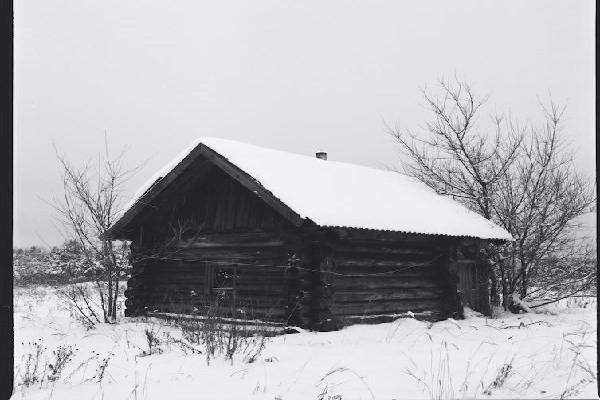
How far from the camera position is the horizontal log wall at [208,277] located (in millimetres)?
10891

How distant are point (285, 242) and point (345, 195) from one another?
2.16 m

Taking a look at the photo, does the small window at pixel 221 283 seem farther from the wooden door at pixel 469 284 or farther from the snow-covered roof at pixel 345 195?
the wooden door at pixel 469 284

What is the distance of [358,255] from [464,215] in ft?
16.9

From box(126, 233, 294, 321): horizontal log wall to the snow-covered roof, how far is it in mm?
1284

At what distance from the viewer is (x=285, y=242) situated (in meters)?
10.6

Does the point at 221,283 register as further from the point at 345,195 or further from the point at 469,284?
the point at 469,284

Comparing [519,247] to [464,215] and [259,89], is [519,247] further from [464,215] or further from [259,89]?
[259,89]

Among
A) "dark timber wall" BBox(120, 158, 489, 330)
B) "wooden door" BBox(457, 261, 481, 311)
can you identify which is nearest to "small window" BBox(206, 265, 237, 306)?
"dark timber wall" BBox(120, 158, 489, 330)

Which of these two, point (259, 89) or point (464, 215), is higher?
point (259, 89)

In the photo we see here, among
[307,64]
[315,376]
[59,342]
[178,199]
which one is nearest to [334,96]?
[307,64]

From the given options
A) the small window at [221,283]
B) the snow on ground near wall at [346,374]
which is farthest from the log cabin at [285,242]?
the snow on ground near wall at [346,374]

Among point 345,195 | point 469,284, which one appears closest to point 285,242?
point 345,195
